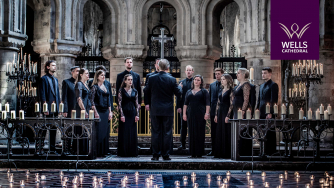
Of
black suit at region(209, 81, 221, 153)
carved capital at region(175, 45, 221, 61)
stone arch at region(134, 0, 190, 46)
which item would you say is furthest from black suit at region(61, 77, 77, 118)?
carved capital at region(175, 45, 221, 61)

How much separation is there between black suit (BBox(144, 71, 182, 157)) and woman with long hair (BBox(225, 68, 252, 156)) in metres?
1.09

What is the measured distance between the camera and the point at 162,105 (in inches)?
279

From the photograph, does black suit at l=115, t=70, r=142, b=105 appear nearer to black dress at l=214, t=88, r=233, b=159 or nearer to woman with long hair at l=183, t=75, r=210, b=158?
woman with long hair at l=183, t=75, r=210, b=158

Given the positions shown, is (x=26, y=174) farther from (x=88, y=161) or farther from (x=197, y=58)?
(x=197, y=58)

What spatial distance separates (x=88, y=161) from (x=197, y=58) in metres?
7.54

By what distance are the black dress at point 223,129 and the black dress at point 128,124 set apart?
144 centimetres

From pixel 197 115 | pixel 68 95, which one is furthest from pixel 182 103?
pixel 68 95

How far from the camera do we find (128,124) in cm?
799

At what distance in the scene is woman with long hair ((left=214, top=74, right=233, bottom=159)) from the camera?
7.81 metres

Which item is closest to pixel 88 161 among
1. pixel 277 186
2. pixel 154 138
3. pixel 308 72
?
pixel 154 138

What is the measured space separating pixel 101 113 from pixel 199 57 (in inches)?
257

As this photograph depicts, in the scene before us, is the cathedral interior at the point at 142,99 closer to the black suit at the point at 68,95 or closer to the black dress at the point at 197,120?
the black dress at the point at 197,120

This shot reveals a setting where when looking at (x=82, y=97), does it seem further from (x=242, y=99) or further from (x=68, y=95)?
(x=242, y=99)

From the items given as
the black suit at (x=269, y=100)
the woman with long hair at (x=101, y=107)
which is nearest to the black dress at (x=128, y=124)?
the woman with long hair at (x=101, y=107)
